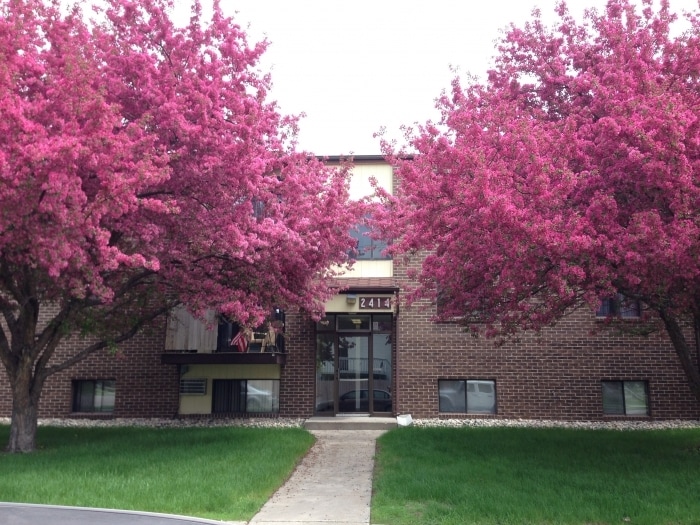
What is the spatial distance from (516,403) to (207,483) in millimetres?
8788

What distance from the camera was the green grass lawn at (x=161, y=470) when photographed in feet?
23.0

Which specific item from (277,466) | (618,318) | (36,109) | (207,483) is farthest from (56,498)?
(618,318)

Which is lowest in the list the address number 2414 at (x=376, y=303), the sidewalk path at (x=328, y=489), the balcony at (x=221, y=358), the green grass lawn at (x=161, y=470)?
the sidewalk path at (x=328, y=489)

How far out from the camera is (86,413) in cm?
1532

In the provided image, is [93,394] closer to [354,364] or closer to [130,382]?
[130,382]

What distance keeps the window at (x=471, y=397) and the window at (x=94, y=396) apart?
7.89 meters

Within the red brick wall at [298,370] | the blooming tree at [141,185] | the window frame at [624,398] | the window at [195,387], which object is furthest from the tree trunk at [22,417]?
the window frame at [624,398]

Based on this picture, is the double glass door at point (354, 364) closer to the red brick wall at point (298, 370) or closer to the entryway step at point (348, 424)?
the red brick wall at point (298, 370)

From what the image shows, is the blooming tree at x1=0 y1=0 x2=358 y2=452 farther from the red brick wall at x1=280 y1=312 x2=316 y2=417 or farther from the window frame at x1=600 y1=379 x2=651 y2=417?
the window frame at x1=600 y1=379 x2=651 y2=417

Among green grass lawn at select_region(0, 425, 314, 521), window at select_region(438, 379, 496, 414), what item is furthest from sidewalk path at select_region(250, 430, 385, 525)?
window at select_region(438, 379, 496, 414)

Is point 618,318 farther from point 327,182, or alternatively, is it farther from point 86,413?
point 86,413

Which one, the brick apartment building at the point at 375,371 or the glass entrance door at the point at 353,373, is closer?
the brick apartment building at the point at 375,371

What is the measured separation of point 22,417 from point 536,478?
8120 mm

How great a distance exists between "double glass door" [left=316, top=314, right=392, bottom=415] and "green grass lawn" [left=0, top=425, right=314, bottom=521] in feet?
8.76
